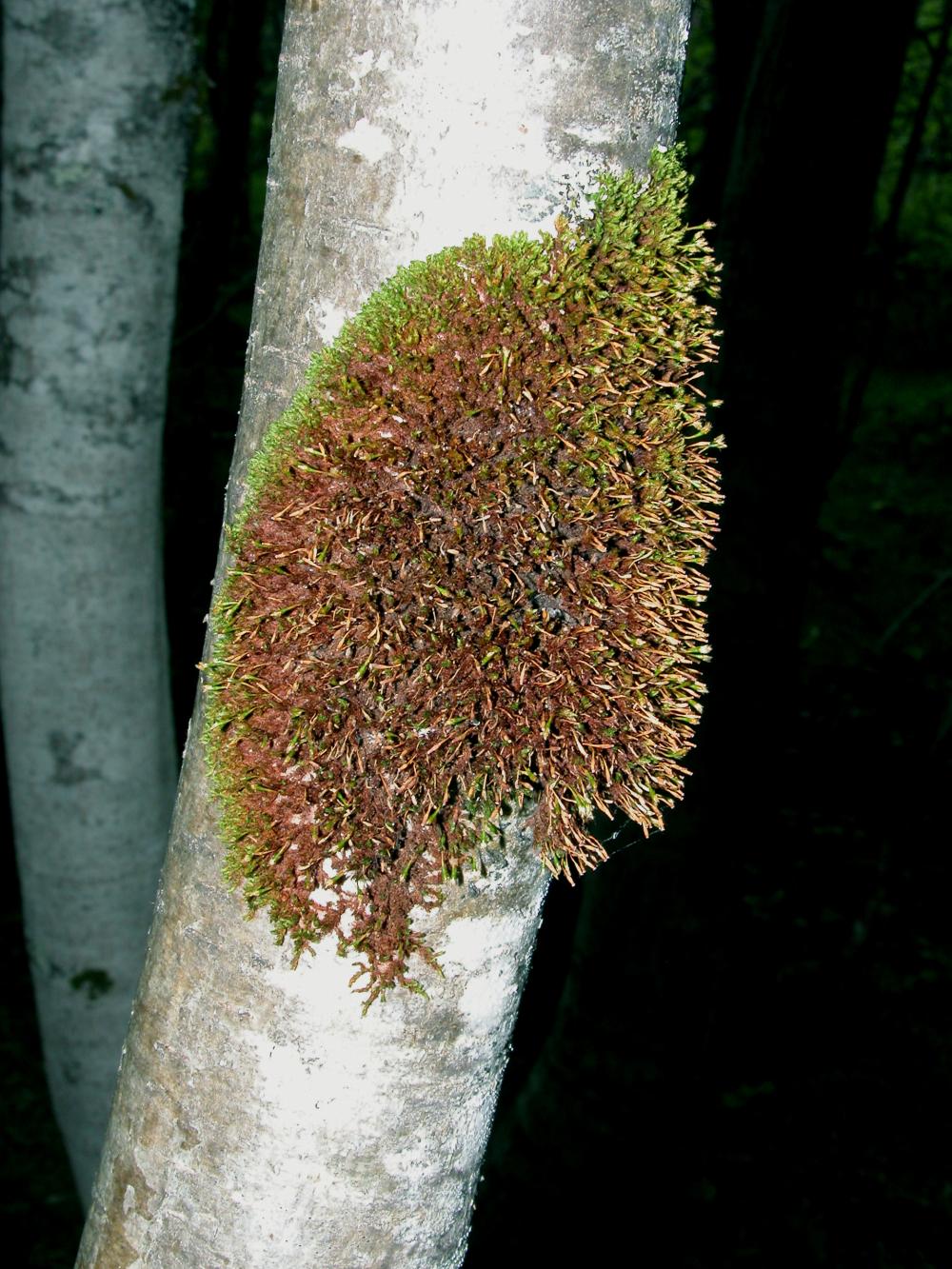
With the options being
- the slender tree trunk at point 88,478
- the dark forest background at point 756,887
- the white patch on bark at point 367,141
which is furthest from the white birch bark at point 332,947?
the slender tree trunk at point 88,478

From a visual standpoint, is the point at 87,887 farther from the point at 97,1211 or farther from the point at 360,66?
the point at 360,66

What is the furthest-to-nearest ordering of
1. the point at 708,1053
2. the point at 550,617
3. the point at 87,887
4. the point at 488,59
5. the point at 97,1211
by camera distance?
the point at 708,1053
the point at 87,887
the point at 97,1211
the point at 550,617
the point at 488,59

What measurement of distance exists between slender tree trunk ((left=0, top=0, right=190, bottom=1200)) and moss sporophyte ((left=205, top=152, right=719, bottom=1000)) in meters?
1.81

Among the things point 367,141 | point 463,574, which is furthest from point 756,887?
point 367,141

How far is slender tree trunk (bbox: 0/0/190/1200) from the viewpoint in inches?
101

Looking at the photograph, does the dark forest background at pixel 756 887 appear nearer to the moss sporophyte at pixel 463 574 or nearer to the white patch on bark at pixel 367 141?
the moss sporophyte at pixel 463 574

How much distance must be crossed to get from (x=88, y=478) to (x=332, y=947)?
196 centimetres

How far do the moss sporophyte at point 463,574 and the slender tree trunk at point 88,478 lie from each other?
181cm

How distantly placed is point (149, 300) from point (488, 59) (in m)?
2.00

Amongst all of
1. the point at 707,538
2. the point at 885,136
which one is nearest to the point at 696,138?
the point at 885,136

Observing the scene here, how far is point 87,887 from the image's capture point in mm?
2998

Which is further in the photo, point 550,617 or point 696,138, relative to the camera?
point 696,138

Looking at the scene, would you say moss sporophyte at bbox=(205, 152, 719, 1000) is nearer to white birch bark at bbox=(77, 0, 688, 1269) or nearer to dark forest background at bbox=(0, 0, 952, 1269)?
white birch bark at bbox=(77, 0, 688, 1269)

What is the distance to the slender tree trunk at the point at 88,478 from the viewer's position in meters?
2.56
